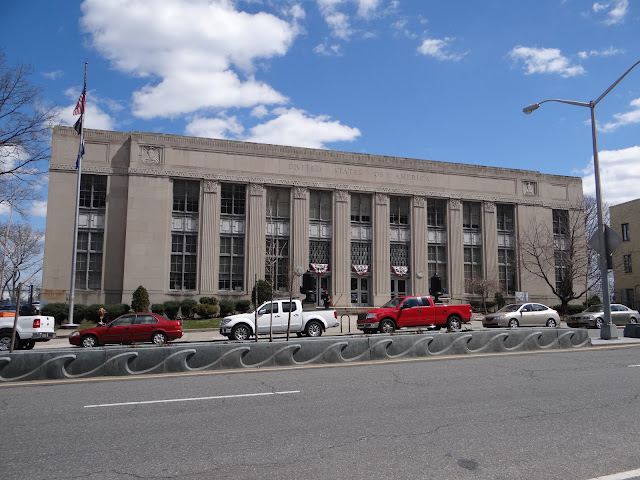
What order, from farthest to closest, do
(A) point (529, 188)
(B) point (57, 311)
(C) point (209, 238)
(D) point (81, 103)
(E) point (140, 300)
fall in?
(A) point (529, 188) → (C) point (209, 238) → (E) point (140, 300) → (D) point (81, 103) → (B) point (57, 311)

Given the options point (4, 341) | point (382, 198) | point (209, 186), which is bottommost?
point (4, 341)

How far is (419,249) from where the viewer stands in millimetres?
39500

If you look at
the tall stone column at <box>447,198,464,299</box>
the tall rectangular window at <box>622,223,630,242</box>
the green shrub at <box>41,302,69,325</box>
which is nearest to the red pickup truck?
the tall stone column at <box>447,198,464,299</box>

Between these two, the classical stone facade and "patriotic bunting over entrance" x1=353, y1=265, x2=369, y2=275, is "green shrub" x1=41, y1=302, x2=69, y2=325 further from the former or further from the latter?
the classical stone facade

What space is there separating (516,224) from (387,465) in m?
40.4

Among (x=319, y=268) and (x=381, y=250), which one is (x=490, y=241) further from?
(x=319, y=268)

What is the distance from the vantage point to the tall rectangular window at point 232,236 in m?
35.5

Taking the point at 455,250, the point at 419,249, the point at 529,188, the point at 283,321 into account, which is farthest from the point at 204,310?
the point at 529,188

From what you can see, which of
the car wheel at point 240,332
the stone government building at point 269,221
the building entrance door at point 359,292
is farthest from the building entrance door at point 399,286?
the car wheel at point 240,332

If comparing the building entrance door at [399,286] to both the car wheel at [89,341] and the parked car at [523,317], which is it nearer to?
the parked car at [523,317]

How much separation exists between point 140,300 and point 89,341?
1151 centimetres

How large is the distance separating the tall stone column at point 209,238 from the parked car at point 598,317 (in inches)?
861

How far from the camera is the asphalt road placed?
521 cm

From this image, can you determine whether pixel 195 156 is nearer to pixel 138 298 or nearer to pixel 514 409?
pixel 138 298
